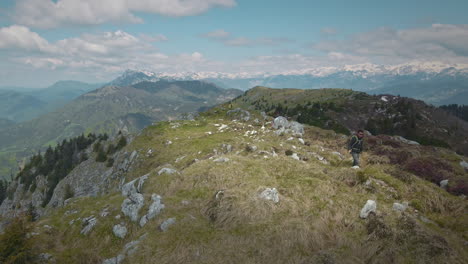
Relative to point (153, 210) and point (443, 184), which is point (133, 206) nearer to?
point (153, 210)

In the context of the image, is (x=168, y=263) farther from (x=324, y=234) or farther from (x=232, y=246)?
(x=324, y=234)

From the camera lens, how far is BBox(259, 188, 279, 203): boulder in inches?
521

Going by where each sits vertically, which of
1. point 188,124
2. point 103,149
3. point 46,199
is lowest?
point 46,199

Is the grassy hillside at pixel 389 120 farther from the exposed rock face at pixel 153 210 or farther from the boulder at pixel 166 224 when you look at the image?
the boulder at pixel 166 224

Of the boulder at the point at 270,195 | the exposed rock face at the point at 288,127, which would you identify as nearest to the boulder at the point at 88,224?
the boulder at the point at 270,195

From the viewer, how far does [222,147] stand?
29.6m

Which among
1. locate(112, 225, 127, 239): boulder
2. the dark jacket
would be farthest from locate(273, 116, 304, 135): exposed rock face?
locate(112, 225, 127, 239): boulder

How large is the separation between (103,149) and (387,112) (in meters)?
134

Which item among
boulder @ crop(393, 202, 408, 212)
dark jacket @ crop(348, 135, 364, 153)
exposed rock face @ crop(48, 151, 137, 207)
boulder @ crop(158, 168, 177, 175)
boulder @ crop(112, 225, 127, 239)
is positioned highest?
dark jacket @ crop(348, 135, 364, 153)

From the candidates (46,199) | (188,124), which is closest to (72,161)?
(46,199)

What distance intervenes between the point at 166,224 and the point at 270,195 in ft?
19.9

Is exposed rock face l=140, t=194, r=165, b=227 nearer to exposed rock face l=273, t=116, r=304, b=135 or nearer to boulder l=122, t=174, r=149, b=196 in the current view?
boulder l=122, t=174, r=149, b=196

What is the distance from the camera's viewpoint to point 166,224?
12.1 meters

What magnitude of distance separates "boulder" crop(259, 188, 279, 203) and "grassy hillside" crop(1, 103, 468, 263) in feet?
1.05
